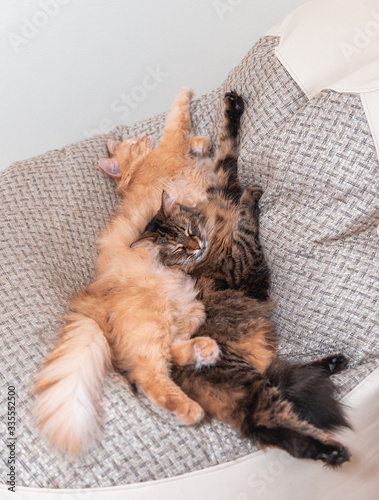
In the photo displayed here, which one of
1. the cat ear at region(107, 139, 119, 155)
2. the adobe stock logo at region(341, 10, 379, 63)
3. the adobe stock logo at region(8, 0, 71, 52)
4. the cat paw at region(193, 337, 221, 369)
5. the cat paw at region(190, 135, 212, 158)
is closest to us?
the cat paw at region(193, 337, 221, 369)

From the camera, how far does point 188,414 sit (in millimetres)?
1437

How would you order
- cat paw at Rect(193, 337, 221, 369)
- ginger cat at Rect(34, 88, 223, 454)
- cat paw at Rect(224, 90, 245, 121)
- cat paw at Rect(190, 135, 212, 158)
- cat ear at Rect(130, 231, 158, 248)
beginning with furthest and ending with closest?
1. cat paw at Rect(190, 135, 212, 158)
2. cat paw at Rect(224, 90, 245, 121)
3. cat ear at Rect(130, 231, 158, 248)
4. cat paw at Rect(193, 337, 221, 369)
5. ginger cat at Rect(34, 88, 223, 454)

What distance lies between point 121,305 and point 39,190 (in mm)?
694

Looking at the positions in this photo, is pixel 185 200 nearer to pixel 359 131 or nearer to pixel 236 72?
pixel 236 72

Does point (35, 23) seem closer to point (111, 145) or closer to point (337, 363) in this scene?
point (111, 145)

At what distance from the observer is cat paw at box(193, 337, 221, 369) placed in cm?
155

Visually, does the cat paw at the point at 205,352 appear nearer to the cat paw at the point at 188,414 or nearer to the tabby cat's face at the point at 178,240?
the cat paw at the point at 188,414

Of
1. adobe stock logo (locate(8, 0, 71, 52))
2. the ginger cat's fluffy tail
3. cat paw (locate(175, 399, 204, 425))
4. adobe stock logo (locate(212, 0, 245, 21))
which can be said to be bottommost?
cat paw (locate(175, 399, 204, 425))

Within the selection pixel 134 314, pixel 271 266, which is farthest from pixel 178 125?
pixel 134 314

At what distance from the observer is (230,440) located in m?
1.47

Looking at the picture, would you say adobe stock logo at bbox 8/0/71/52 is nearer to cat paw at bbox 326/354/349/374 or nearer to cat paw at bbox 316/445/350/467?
cat paw at bbox 326/354/349/374

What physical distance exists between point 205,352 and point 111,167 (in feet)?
3.27

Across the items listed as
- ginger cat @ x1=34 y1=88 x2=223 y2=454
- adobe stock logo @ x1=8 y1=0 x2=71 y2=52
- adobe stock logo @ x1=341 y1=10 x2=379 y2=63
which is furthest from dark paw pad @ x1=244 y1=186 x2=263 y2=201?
adobe stock logo @ x1=8 y1=0 x2=71 y2=52

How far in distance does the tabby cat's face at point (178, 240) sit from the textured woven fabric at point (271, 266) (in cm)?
26
